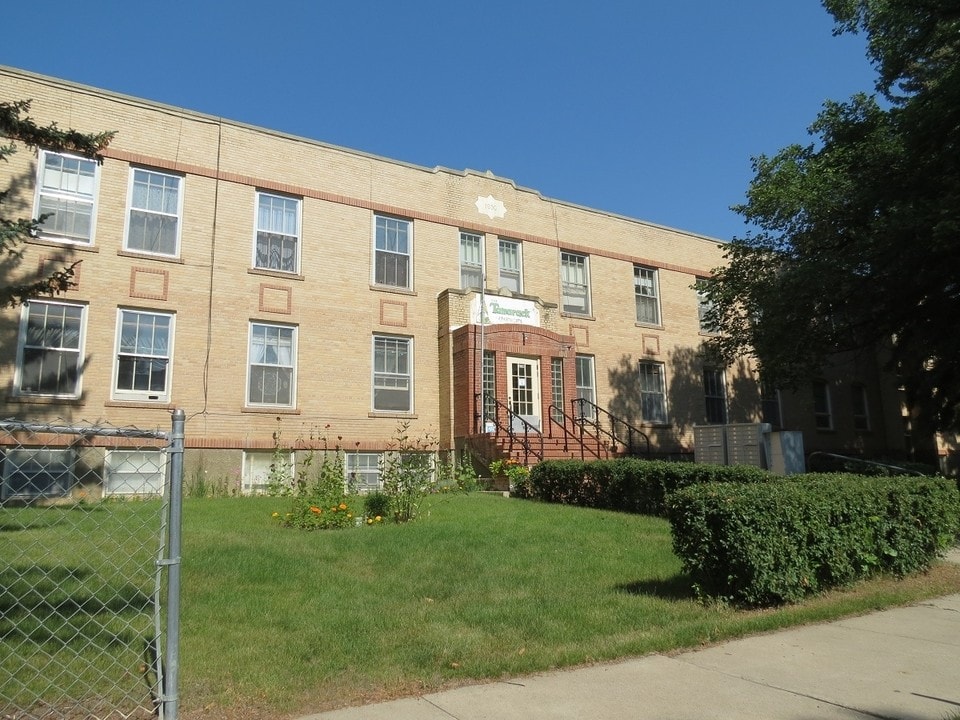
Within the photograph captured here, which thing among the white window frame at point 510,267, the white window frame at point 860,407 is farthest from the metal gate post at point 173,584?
the white window frame at point 860,407

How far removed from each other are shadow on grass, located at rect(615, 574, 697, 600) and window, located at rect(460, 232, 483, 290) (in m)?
13.4

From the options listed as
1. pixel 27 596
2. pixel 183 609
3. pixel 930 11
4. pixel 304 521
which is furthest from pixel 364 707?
pixel 930 11

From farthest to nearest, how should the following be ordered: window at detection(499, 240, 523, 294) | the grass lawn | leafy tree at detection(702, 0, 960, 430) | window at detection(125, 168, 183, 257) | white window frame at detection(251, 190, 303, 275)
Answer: window at detection(499, 240, 523, 294) → white window frame at detection(251, 190, 303, 275) → window at detection(125, 168, 183, 257) → leafy tree at detection(702, 0, 960, 430) → the grass lawn

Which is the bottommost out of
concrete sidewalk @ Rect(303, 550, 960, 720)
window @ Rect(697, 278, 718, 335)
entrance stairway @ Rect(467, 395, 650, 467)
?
concrete sidewalk @ Rect(303, 550, 960, 720)

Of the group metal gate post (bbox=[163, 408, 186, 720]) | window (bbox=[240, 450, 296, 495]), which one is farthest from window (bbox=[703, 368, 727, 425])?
metal gate post (bbox=[163, 408, 186, 720])

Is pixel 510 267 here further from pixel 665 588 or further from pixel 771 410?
pixel 665 588

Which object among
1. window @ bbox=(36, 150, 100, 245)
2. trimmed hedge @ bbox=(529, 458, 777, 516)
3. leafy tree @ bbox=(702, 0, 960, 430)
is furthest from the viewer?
window @ bbox=(36, 150, 100, 245)

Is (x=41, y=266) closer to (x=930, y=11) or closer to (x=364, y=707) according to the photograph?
(x=364, y=707)

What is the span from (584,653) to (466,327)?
44.5 feet

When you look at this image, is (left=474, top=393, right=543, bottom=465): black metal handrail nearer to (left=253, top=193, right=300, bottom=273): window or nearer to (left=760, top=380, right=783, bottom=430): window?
(left=253, top=193, right=300, bottom=273): window

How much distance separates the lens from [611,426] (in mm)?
21578

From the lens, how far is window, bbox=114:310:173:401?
50.9 ft

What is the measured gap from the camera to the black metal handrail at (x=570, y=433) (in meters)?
18.4

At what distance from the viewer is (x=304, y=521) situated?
10.8 m
